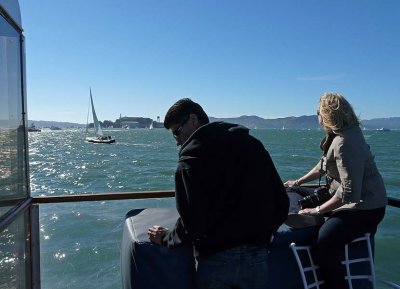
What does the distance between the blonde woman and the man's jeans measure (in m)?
0.88

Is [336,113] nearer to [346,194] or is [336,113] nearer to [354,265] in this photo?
[346,194]

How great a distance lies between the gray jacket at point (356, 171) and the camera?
2760 mm

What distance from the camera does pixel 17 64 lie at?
3195 mm

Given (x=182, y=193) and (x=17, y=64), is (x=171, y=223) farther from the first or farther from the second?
(x=17, y=64)

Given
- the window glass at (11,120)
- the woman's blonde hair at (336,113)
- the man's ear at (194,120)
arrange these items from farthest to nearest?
the woman's blonde hair at (336,113) → the window glass at (11,120) → the man's ear at (194,120)

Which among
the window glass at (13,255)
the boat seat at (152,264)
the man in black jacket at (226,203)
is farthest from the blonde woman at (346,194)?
the window glass at (13,255)

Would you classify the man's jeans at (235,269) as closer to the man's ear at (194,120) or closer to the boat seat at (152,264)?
the boat seat at (152,264)

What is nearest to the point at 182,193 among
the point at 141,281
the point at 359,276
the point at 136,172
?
the point at 141,281

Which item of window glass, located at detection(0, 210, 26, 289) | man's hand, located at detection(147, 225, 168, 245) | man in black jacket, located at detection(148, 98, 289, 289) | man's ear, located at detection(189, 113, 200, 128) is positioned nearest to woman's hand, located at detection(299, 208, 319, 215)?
man in black jacket, located at detection(148, 98, 289, 289)

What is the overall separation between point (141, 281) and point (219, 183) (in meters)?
0.85

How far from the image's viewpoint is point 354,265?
2.99m

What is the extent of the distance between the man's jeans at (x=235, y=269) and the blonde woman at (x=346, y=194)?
878 millimetres

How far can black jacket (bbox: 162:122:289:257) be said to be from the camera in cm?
203

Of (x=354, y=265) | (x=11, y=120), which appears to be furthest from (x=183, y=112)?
(x=354, y=265)
